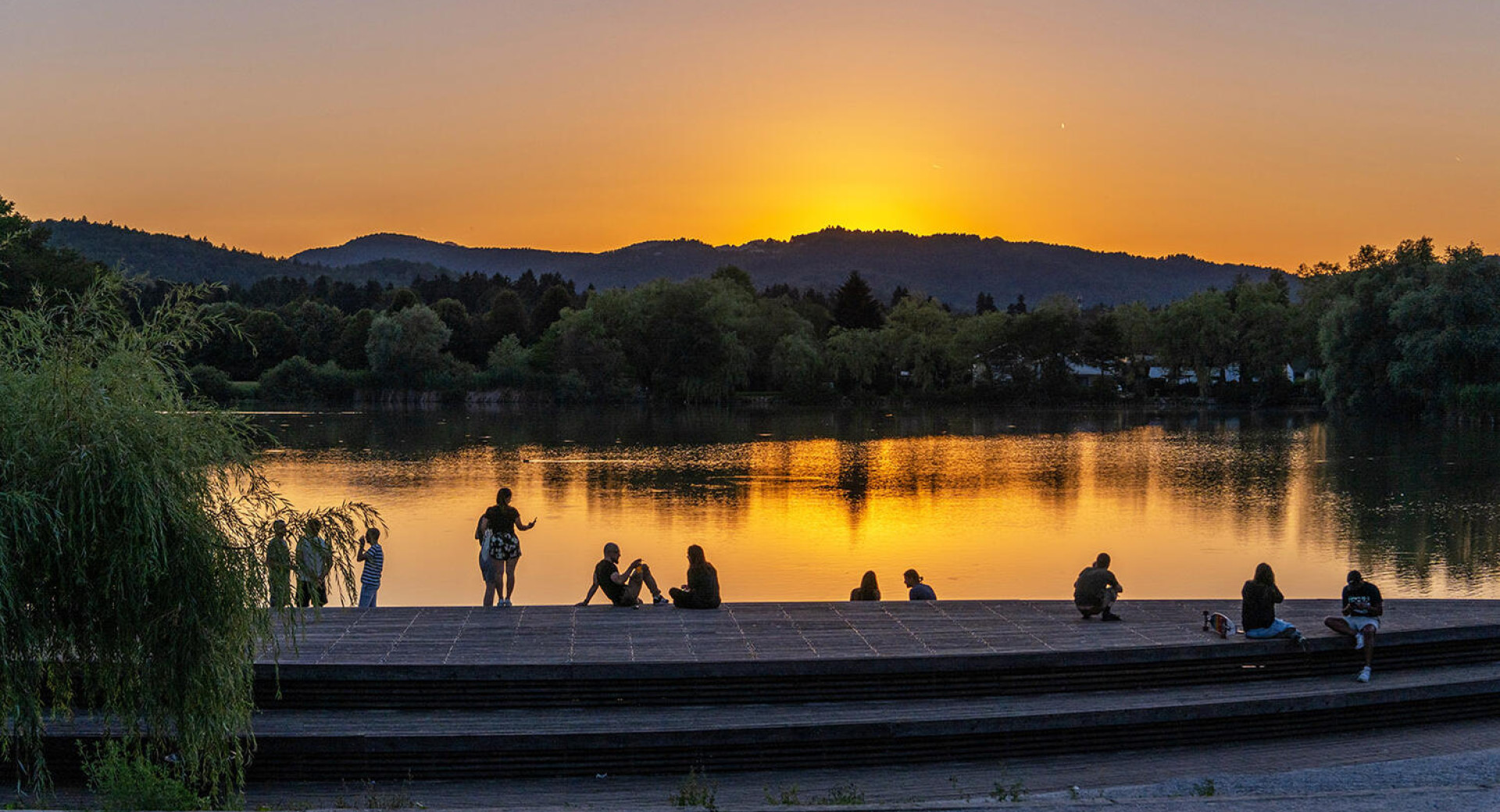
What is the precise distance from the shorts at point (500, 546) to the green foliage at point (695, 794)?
647 cm

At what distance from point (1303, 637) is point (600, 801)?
7678mm

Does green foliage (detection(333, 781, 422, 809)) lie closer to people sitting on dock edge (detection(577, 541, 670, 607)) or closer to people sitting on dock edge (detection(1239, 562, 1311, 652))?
people sitting on dock edge (detection(577, 541, 670, 607))

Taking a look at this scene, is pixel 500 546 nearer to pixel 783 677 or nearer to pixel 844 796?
pixel 783 677

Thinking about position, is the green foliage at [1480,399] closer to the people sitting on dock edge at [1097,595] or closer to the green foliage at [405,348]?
the people sitting on dock edge at [1097,595]

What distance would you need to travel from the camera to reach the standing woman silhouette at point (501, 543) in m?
16.6

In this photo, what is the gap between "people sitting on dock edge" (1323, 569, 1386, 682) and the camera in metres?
13.1

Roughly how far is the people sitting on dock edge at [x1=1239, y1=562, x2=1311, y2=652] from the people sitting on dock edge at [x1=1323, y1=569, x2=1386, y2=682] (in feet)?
1.71

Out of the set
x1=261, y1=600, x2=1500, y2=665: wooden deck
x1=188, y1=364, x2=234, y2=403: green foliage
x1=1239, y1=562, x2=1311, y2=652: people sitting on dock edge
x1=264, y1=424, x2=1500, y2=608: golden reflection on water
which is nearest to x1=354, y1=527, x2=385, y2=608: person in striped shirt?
x1=261, y1=600, x2=1500, y2=665: wooden deck

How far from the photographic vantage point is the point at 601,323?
11112cm

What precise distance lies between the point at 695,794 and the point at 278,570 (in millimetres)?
3725

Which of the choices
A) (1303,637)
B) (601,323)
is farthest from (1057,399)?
(1303,637)

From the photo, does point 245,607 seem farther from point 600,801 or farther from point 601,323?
point 601,323

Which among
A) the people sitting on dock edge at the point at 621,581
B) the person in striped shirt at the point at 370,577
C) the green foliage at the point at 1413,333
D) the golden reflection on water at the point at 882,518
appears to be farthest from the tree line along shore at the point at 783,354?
the people sitting on dock edge at the point at 621,581

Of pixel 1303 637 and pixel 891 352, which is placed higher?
pixel 891 352
